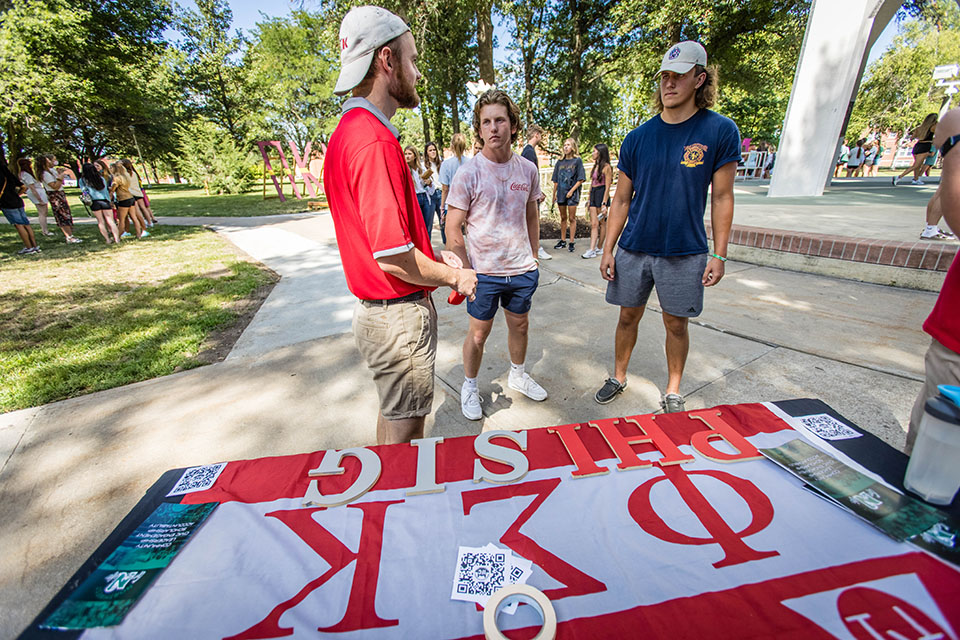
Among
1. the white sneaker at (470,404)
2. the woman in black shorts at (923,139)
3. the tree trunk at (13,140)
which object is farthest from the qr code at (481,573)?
the tree trunk at (13,140)

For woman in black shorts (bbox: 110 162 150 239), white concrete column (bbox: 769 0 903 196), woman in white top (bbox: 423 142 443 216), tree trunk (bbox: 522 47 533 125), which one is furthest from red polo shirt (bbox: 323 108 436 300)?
tree trunk (bbox: 522 47 533 125)

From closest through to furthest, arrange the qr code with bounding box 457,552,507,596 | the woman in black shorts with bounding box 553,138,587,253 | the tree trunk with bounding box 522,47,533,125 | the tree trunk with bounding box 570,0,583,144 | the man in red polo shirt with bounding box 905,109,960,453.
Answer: the qr code with bounding box 457,552,507,596, the man in red polo shirt with bounding box 905,109,960,453, the woman in black shorts with bounding box 553,138,587,253, the tree trunk with bounding box 570,0,583,144, the tree trunk with bounding box 522,47,533,125

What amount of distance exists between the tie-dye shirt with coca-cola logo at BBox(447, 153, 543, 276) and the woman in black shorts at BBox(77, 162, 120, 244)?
928cm

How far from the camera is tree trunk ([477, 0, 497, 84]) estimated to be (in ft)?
35.6

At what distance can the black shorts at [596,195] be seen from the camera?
21.0ft

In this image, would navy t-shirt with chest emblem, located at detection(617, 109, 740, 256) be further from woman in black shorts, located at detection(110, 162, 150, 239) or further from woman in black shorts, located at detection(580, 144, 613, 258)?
woman in black shorts, located at detection(110, 162, 150, 239)

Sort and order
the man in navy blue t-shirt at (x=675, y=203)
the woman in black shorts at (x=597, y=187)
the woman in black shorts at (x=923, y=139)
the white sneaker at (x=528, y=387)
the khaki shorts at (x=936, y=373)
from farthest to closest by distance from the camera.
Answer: the woman in black shorts at (x=923, y=139)
the woman in black shorts at (x=597, y=187)
the white sneaker at (x=528, y=387)
the man in navy blue t-shirt at (x=675, y=203)
the khaki shorts at (x=936, y=373)

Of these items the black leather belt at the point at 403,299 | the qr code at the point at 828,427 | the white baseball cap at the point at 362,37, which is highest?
the white baseball cap at the point at 362,37

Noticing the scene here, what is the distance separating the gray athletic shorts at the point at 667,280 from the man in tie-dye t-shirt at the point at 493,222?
57 cm

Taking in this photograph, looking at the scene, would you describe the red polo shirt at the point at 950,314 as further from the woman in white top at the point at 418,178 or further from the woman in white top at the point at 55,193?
the woman in white top at the point at 55,193

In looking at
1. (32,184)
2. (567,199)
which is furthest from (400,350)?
(32,184)

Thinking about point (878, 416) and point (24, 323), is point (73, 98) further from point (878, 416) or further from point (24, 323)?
point (878, 416)

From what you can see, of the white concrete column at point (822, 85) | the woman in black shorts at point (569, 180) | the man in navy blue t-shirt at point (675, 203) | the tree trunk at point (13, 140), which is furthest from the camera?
the tree trunk at point (13, 140)

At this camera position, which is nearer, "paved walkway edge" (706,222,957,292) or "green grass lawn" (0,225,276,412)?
"green grass lawn" (0,225,276,412)
